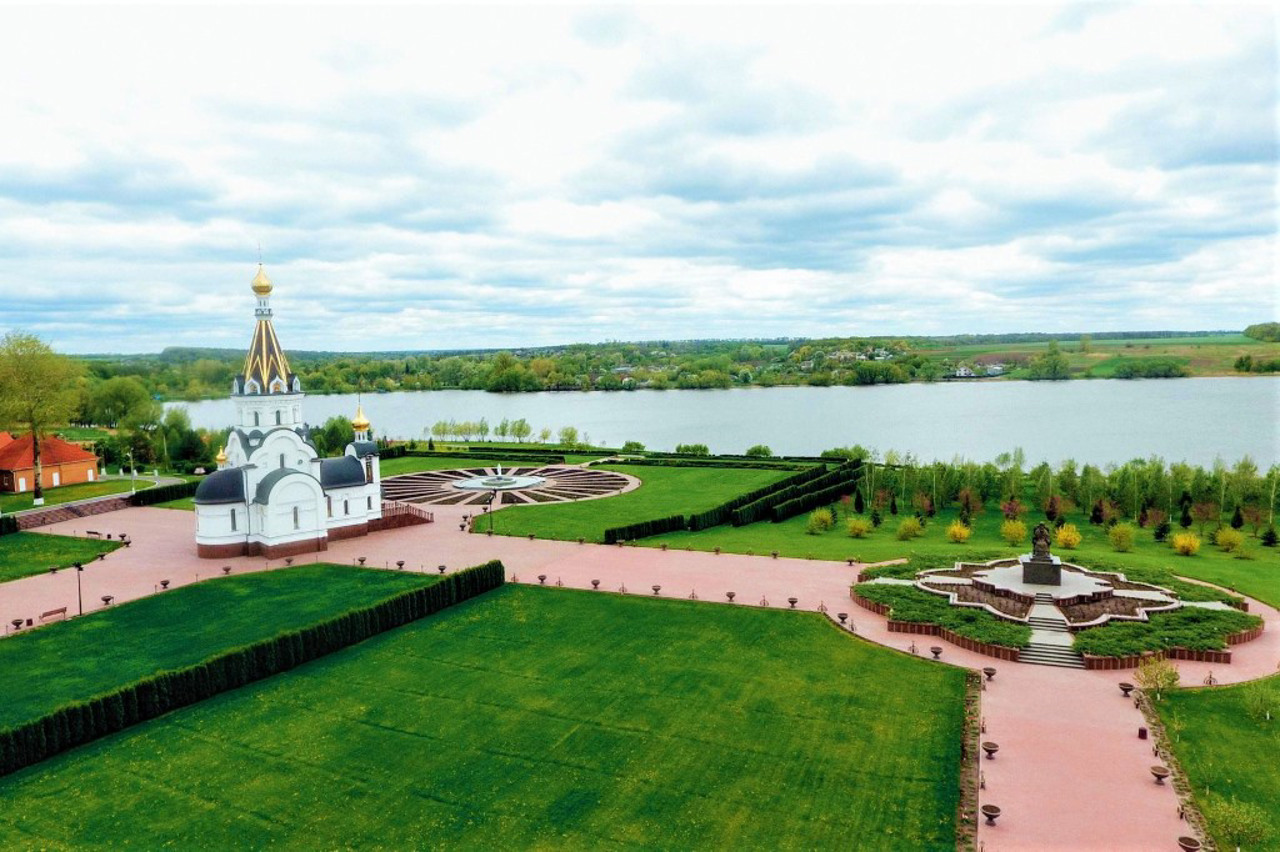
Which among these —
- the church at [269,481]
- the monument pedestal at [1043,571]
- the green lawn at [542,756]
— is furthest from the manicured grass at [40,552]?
the monument pedestal at [1043,571]

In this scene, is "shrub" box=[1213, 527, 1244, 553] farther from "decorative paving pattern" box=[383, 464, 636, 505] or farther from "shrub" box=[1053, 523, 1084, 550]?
"decorative paving pattern" box=[383, 464, 636, 505]

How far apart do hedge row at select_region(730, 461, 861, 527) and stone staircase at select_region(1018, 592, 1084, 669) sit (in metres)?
17.7

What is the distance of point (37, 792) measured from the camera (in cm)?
1568

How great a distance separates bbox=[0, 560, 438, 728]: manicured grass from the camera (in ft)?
66.1

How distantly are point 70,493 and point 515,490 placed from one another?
2602 centimetres

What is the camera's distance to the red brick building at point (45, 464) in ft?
157

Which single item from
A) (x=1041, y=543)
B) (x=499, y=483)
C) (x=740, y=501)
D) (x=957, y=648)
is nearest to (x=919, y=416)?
(x=740, y=501)

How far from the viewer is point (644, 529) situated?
123ft

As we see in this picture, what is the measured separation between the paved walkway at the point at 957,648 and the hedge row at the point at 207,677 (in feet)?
18.8

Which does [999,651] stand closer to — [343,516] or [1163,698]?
[1163,698]

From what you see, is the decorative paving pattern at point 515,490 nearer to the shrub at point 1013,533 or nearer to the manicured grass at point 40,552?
the manicured grass at point 40,552

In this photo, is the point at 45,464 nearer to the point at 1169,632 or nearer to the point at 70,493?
the point at 70,493

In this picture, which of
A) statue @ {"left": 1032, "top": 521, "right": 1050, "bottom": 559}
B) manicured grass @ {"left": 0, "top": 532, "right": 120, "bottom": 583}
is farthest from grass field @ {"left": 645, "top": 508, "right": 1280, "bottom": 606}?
manicured grass @ {"left": 0, "top": 532, "right": 120, "bottom": 583}

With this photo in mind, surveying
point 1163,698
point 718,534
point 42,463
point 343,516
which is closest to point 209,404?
point 42,463
